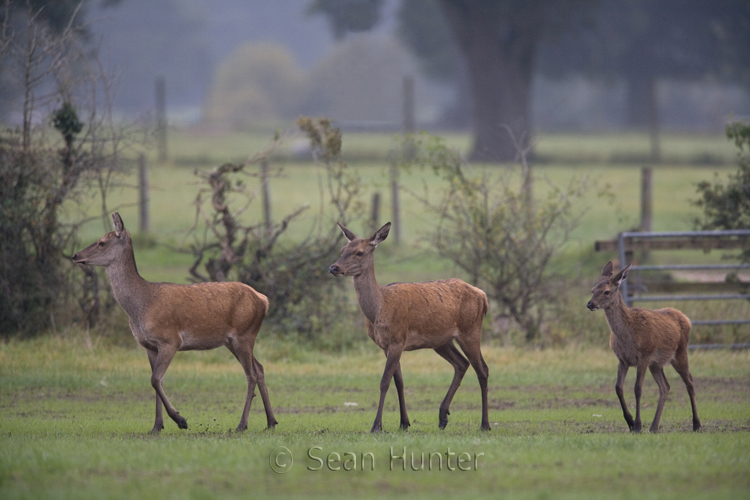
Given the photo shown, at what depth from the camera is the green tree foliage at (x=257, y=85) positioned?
84188mm

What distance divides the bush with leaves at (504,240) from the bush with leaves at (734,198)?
2.32m

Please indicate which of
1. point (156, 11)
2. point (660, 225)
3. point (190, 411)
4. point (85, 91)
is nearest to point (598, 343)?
point (190, 411)

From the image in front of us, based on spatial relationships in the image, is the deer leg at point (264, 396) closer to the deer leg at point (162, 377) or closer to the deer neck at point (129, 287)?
the deer leg at point (162, 377)

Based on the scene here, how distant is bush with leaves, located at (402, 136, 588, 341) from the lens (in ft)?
50.7

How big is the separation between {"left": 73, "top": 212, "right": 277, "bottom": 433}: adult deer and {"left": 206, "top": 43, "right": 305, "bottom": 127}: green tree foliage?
2849 inches

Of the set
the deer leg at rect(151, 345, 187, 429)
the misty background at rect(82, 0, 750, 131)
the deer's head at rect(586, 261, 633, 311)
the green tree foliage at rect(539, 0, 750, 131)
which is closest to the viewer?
the deer leg at rect(151, 345, 187, 429)

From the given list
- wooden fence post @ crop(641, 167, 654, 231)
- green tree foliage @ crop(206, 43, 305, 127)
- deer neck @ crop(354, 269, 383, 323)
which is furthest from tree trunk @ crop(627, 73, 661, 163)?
deer neck @ crop(354, 269, 383, 323)

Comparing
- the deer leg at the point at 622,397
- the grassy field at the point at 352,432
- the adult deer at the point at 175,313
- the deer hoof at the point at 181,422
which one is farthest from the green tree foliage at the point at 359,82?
the deer hoof at the point at 181,422

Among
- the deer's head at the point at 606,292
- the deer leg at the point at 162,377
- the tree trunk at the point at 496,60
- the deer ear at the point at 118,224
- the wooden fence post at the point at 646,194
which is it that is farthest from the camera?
the tree trunk at the point at 496,60

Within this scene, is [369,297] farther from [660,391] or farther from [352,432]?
[660,391]

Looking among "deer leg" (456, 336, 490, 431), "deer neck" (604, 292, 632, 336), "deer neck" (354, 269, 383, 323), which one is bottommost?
"deer leg" (456, 336, 490, 431)

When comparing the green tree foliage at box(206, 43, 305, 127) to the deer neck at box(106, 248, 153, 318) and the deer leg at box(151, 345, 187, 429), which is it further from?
the deer leg at box(151, 345, 187, 429)

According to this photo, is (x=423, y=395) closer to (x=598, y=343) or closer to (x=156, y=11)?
(x=598, y=343)

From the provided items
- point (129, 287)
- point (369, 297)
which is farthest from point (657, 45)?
point (129, 287)
